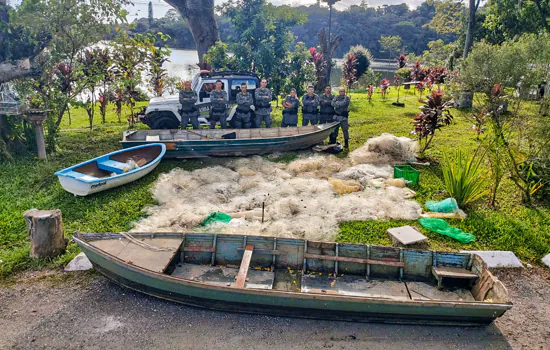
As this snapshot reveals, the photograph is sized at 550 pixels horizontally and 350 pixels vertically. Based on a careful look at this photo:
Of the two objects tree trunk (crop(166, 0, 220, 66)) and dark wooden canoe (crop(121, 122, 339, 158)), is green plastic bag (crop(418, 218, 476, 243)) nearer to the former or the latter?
dark wooden canoe (crop(121, 122, 339, 158))

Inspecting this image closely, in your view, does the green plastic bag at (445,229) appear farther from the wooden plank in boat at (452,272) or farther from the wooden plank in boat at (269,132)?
the wooden plank in boat at (269,132)

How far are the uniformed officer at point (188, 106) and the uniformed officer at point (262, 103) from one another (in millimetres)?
2023

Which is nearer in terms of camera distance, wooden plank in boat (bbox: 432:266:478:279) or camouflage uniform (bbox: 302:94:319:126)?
wooden plank in boat (bbox: 432:266:478:279)

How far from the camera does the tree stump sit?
638cm

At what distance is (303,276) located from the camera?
20.1 feet

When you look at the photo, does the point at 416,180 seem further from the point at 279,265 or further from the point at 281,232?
the point at 279,265

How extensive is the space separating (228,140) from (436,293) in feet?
22.9

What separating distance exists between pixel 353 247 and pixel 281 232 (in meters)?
1.44

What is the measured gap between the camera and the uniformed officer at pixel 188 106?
40.6ft

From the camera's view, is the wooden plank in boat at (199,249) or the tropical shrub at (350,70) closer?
the wooden plank in boat at (199,249)

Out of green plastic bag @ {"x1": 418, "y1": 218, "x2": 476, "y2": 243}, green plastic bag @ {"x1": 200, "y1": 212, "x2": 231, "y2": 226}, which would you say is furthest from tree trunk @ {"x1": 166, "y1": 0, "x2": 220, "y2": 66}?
green plastic bag @ {"x1": 418, "y1": 218, "x2": 476, "y2": 243}

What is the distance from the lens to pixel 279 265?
6383mm

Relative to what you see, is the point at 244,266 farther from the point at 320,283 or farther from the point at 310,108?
the point at 310,108

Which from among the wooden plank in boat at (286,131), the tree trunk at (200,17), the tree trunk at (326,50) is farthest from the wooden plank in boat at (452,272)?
the tree trunk at (200,17)
